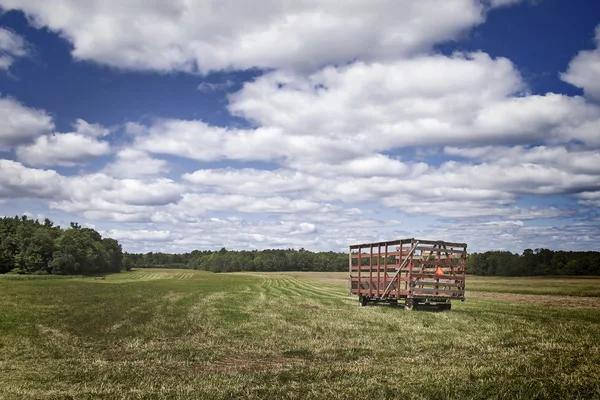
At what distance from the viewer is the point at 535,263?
341 feet

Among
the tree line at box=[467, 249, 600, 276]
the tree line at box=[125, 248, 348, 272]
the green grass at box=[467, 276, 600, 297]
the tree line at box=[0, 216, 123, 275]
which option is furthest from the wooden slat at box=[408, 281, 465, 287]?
the tree line at box=[125, 248, 348, 272]

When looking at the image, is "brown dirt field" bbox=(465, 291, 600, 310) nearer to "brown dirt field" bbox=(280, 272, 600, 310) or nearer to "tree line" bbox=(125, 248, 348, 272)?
"brown dirt field" bbox=(280, 272, 600, 310)

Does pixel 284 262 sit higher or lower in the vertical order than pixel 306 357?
lower

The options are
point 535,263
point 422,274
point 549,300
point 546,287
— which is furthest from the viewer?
point 535,263

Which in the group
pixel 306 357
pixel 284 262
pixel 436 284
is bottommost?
pixel 284 262

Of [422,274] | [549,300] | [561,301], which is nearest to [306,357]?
[422,274]

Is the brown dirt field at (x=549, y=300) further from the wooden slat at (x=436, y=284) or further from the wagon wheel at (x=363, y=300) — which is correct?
the wagon wheel at (x=363, y=300)

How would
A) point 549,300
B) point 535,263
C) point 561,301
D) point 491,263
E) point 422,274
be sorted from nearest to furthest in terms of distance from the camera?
point 422,274 < point 561,301 < point 549,300 < point 535,263 < point 491,263

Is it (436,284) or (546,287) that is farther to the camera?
(546,287)

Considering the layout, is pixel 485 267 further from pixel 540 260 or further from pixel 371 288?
pixel 371 288

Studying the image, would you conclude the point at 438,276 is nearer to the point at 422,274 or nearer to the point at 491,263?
the point at 422,274

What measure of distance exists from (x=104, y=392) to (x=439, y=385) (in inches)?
248

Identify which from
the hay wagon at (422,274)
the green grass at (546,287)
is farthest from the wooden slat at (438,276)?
the green grass at (546,287)

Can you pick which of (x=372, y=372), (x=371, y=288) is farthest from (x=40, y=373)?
(x=371, y=288)
